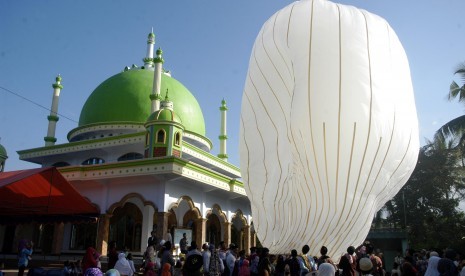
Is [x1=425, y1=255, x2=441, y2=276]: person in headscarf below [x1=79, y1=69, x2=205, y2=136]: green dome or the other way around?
below

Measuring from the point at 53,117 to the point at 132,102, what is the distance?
590 centimetres

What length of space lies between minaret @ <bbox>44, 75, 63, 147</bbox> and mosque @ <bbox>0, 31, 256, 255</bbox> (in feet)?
0.18

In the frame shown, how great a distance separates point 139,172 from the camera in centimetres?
1566

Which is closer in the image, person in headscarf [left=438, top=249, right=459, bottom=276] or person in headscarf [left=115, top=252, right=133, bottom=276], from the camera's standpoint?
person in headscarf [left=438, top=249, right=459, bottom=276]

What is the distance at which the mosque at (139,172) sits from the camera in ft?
52.8

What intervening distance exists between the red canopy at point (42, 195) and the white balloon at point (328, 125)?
556 centimetres

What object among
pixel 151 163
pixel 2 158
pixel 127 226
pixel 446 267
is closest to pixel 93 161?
pixel 127 226

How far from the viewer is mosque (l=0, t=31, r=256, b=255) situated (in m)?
16.1

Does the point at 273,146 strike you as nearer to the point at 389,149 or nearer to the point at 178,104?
the point at 389,149

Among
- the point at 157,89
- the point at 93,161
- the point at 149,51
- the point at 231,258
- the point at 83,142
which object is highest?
the point at 149,51

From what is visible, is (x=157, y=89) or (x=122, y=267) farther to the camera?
(x=157, y=89)

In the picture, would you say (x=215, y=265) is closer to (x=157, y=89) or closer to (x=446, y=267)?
(x=446, y=267)

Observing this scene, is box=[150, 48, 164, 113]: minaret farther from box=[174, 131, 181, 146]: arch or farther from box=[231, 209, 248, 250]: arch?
box=[231, 209, 248, 250]: arch

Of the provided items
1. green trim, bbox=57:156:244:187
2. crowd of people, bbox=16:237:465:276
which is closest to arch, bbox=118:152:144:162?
green trim, bbox=57:156:244:187
